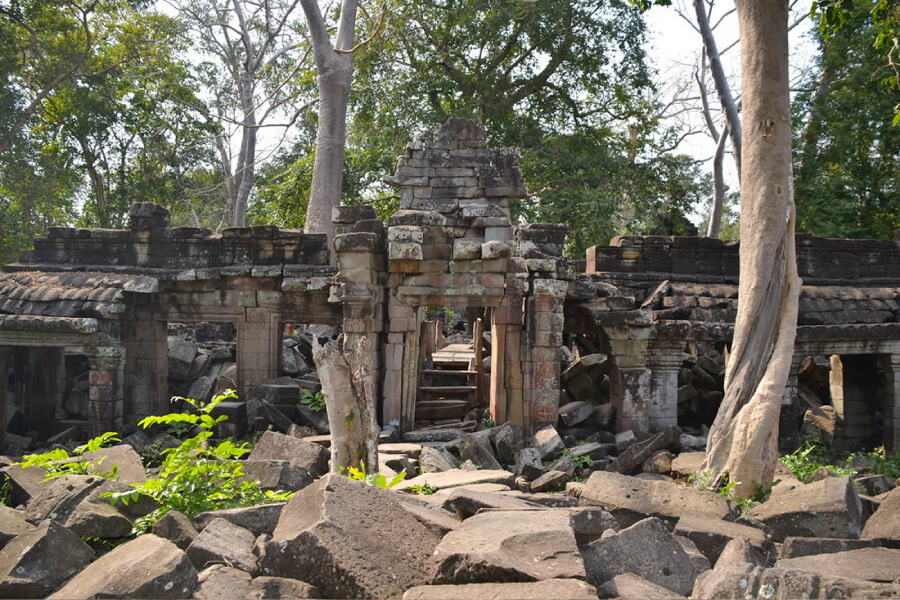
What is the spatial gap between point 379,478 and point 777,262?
4393 millimetres

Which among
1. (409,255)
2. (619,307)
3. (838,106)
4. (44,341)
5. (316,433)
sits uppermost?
(838,106)

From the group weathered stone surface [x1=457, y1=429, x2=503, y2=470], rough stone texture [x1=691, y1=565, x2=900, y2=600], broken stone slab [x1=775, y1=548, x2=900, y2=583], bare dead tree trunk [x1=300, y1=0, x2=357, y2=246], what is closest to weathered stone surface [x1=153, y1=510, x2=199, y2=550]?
rough stone texture [x1=691, y1=565, x2=900, y2=600]

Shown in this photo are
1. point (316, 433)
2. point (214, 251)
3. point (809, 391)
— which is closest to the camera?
point (316, 433)

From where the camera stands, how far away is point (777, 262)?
667cm

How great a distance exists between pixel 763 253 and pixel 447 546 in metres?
4.73

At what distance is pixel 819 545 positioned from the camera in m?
4.27

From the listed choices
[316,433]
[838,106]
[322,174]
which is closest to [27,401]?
[316,433]

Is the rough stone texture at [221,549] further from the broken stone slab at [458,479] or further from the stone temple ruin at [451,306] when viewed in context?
the stone temple ruin at [451,306]

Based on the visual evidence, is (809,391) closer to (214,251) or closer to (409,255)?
(409,255)

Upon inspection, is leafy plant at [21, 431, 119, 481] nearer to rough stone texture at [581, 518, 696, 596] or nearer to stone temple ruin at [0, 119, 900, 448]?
rough stone texture at [581, 518, 696, 596]

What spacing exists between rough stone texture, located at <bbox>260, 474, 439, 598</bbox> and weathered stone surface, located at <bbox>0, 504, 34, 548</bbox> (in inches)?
56.2

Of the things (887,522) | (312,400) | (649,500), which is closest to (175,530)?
(649,500)

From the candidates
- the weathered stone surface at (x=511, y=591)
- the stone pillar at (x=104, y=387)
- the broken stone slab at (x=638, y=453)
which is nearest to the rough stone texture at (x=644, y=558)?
the weathered stone surface at (x=511, y=591)

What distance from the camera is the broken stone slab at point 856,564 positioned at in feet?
11.8
